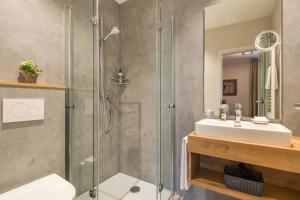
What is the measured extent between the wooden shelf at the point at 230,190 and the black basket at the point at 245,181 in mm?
35

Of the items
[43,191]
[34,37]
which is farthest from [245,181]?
[34,37]

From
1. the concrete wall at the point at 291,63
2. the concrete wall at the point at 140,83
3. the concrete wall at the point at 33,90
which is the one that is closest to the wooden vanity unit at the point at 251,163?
the concrete wall at the point at 291,63

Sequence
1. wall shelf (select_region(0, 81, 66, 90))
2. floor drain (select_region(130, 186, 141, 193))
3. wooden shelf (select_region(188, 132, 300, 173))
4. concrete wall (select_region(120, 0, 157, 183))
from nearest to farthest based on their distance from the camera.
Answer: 1. wooden shelf (select_region(188, 132, 300, 173))
2. wall shelf (select_region(0, 81, 66, 90))
3. floor drain (select_region(130, 186, 141, 193))
4. concrete wall (select_region(120, 0, 157, 183))

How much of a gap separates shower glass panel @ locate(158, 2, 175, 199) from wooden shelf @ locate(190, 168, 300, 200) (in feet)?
1.13

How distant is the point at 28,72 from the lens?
135cm

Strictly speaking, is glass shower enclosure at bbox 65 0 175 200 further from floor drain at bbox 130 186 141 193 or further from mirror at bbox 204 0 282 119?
mirror at bbox 204 0 282 119

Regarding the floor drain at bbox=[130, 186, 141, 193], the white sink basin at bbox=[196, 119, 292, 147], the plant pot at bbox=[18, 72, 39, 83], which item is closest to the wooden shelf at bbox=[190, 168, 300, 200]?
the white sink basin at bbox=[196, 119, 292, 147]

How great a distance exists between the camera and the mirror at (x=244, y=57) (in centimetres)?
147

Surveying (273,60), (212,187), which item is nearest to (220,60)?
(273,60)

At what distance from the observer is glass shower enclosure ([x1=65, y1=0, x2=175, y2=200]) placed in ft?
5.01

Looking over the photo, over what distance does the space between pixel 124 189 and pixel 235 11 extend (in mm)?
2434

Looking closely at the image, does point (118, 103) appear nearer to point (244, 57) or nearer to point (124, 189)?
point (124, 189)

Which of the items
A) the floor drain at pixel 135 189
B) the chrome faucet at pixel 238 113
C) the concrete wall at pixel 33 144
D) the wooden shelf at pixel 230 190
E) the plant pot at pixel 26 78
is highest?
the plant pot at pixel 26 78

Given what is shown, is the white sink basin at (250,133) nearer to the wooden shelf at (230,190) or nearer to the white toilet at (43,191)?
the wooden shelf at (230,190)
